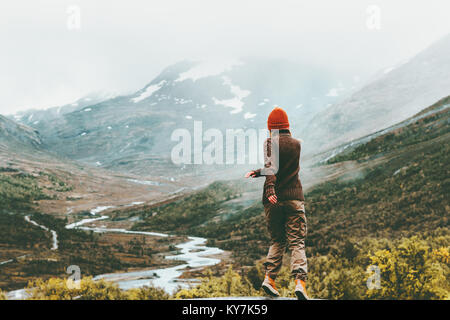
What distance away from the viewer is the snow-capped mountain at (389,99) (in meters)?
131

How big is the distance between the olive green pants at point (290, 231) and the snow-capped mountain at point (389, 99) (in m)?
125

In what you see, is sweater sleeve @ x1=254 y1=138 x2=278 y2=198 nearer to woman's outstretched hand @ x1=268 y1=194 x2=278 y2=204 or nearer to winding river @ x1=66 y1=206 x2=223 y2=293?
woman's outstretched hand @ x1=268 y1=194 x2=278 y2=204

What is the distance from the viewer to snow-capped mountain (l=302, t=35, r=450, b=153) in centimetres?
13125

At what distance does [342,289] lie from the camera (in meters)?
11.0

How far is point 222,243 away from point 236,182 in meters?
55.1

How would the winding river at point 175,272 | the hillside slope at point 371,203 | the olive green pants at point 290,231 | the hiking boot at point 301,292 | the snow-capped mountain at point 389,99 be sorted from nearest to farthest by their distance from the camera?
1. the hiking boot at point 301,292
2. the olive green pants at point 290,231
3. the winding river at point 175,272
4. the hillside slope at point 371,203
5. the snow-capped mountain at point 389,99

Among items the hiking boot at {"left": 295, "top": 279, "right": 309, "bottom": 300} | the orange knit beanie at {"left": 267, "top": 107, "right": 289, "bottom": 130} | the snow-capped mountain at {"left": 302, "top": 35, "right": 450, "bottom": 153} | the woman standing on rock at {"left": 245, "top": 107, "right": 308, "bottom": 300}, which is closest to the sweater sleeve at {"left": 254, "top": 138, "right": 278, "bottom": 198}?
the woman standing on rock at {"left": 245, "top": 107, "right": 308, "bottom": 300}

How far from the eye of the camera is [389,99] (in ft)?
A: 497

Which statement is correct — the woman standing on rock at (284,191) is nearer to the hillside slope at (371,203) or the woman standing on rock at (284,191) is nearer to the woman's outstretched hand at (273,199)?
the woman's outstretched hand at (273,199)

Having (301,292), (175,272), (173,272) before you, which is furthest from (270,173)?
(173,272)

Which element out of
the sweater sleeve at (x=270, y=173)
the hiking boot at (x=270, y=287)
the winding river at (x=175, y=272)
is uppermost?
the sweater sleeve at (x=270, y=173)

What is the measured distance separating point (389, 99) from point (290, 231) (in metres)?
160

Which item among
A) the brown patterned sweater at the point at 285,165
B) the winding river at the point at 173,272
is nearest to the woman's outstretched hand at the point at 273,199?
the brown patterned sweater at the point at 285,165
